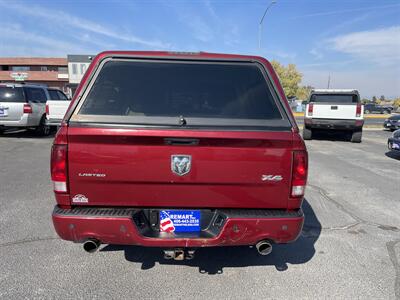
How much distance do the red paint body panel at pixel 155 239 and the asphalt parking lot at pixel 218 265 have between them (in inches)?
20.7

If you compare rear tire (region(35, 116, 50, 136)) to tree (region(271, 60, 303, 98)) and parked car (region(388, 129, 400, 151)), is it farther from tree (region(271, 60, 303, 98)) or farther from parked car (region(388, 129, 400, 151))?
tree (region(271, 60, 303, 98))

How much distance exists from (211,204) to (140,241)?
0.63 meters

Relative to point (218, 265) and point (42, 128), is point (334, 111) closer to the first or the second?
point (218, 265)

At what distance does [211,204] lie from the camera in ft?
8.22

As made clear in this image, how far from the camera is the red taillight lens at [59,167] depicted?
2.35 m

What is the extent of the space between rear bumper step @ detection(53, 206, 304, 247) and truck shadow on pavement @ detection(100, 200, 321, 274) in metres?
0.71

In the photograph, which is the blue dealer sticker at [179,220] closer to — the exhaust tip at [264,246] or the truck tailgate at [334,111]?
the exhaust tip at [264,246]

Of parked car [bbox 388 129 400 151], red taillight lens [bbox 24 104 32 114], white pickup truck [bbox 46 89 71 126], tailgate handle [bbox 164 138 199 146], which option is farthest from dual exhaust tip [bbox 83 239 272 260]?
red taillight lens [bbox 24 104 32 114]

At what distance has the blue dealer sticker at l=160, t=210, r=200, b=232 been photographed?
2.50 m

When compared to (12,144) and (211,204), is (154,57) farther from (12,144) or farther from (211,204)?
(12,144)

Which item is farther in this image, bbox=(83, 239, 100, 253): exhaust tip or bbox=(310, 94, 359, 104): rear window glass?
bbox=(310, 94, 359, 104): rear window glass

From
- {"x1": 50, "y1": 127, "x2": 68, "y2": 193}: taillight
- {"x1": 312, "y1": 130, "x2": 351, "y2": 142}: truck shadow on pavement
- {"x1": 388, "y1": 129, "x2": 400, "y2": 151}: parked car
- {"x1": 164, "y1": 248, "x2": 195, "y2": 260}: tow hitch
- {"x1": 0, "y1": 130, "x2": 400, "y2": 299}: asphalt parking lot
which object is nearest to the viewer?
{"x1": 50, "y1": 127, "x2": 68, "y2": 193}: taillight

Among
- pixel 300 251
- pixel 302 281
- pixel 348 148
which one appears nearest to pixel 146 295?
pixel 302 281

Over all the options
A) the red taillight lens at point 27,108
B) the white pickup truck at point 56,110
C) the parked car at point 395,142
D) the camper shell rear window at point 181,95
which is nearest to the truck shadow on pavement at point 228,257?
the camper shell rear window at point 181,95
